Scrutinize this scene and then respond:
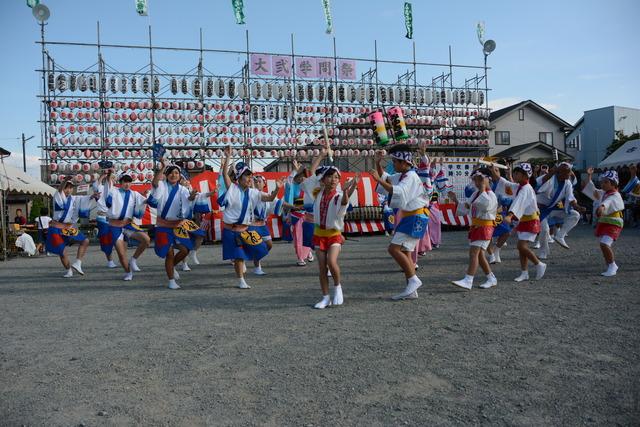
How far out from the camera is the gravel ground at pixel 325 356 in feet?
9.46

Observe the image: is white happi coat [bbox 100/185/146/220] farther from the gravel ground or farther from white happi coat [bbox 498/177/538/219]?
white happi coat [bbox 498/177/538/219]

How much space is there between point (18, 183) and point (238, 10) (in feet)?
A: 43.3

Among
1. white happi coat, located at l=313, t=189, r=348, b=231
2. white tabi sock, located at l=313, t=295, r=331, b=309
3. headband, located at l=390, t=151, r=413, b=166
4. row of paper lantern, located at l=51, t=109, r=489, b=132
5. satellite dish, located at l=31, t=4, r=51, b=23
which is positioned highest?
satellite dish, located at l=31, t=4, r=51, b=23

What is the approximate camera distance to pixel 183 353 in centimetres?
403

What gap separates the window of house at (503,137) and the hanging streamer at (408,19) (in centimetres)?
1202

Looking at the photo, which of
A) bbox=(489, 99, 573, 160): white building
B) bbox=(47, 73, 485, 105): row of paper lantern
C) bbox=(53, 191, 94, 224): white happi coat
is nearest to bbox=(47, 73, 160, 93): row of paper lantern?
bbox=(47, 73, 485, 105): row of paper lantern

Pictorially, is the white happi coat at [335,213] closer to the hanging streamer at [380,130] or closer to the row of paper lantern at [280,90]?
the hanging streamer at [380,130]

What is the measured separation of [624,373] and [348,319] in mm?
2441

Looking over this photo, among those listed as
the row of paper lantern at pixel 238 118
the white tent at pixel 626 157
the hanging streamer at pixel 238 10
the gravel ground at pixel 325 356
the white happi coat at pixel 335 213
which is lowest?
the gravel ground at pixel 325 356

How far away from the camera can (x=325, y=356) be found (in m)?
3.85

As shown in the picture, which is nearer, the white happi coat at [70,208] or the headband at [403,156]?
the headband at [403,156]

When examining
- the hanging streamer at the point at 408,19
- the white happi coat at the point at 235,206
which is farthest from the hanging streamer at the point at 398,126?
the hanging streamer at the point at 408,19

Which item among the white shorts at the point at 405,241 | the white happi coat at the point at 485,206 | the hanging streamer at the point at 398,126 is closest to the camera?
the white shorts at the point at 405,241

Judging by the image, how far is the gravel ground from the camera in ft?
9.46
